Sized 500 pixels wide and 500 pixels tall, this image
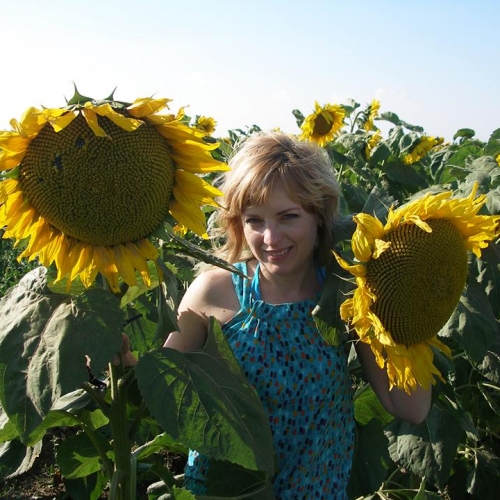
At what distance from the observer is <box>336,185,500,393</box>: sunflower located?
1548 mm

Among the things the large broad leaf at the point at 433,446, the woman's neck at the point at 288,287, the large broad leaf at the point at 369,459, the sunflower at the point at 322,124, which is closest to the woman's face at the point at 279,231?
the woman's neck at the point at 288,287

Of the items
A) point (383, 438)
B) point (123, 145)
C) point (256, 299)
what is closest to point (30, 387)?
point (123, 145)

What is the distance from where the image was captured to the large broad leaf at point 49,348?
1303 millimetres

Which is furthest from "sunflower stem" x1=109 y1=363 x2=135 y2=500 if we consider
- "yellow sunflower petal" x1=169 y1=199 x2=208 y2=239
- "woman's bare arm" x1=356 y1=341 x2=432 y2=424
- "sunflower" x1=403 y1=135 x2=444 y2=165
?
"sunflower" x1=403 y1=135 x2=444 y2=165

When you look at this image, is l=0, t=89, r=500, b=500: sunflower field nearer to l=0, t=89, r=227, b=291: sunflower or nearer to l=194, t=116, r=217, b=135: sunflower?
l=0, t=89, r=227, b=291: sunflower

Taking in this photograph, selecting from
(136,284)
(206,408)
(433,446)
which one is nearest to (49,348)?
(136,284)

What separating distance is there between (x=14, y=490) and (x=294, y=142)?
7.45 ft

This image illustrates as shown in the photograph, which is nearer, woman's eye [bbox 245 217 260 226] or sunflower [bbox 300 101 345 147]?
woman's eye [bbox 245 217 260 226]

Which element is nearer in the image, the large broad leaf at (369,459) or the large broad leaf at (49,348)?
the large broad leaf at (49,348)

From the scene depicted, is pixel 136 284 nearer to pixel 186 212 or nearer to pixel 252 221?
pixel 186 212

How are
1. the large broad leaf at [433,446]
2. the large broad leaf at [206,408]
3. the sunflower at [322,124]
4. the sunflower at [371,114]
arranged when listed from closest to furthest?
the large broad leaf at [206,408], the large broad leaf at [433,446], the sunflower at [322,124], the sunflower at [371,114]

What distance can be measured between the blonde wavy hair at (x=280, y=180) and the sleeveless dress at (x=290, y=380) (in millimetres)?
165

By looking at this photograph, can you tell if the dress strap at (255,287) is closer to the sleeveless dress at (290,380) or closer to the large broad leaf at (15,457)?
the sleeveless dress at (290,380)

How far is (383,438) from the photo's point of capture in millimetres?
2271
